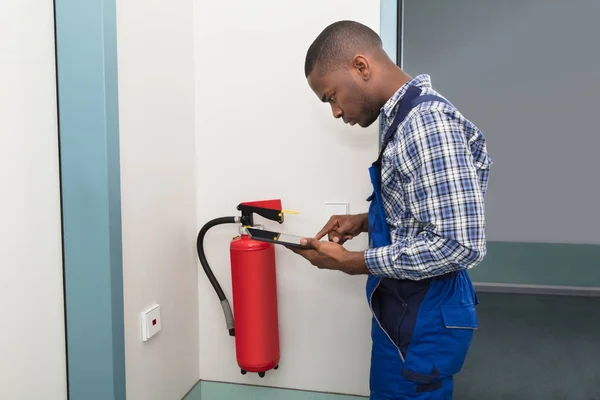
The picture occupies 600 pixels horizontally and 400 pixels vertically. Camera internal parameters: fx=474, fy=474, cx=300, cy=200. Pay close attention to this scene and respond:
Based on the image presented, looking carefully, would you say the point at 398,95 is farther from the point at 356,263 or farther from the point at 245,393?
the point at 245,393

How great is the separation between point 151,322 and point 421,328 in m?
0.76

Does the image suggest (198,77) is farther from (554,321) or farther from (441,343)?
(554,321)

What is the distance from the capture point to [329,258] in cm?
116

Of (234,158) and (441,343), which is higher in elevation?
(234,158)

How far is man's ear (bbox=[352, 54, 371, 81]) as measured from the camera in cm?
110

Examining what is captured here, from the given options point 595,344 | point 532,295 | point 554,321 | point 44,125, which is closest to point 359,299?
point 44,125

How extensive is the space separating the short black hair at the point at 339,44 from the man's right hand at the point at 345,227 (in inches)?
18.7

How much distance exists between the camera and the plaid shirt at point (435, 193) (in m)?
0.94

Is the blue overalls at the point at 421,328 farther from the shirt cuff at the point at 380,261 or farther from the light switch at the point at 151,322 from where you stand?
the light switch at the point at 151,322

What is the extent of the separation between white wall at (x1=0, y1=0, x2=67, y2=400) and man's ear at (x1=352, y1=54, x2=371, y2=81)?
709 millimetres

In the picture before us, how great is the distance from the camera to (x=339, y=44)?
1119 mm

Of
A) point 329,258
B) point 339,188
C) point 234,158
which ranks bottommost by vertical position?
point 329,258

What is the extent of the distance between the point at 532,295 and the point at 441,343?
2911 millimetres

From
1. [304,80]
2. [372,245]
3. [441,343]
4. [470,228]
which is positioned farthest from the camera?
[304,80]
